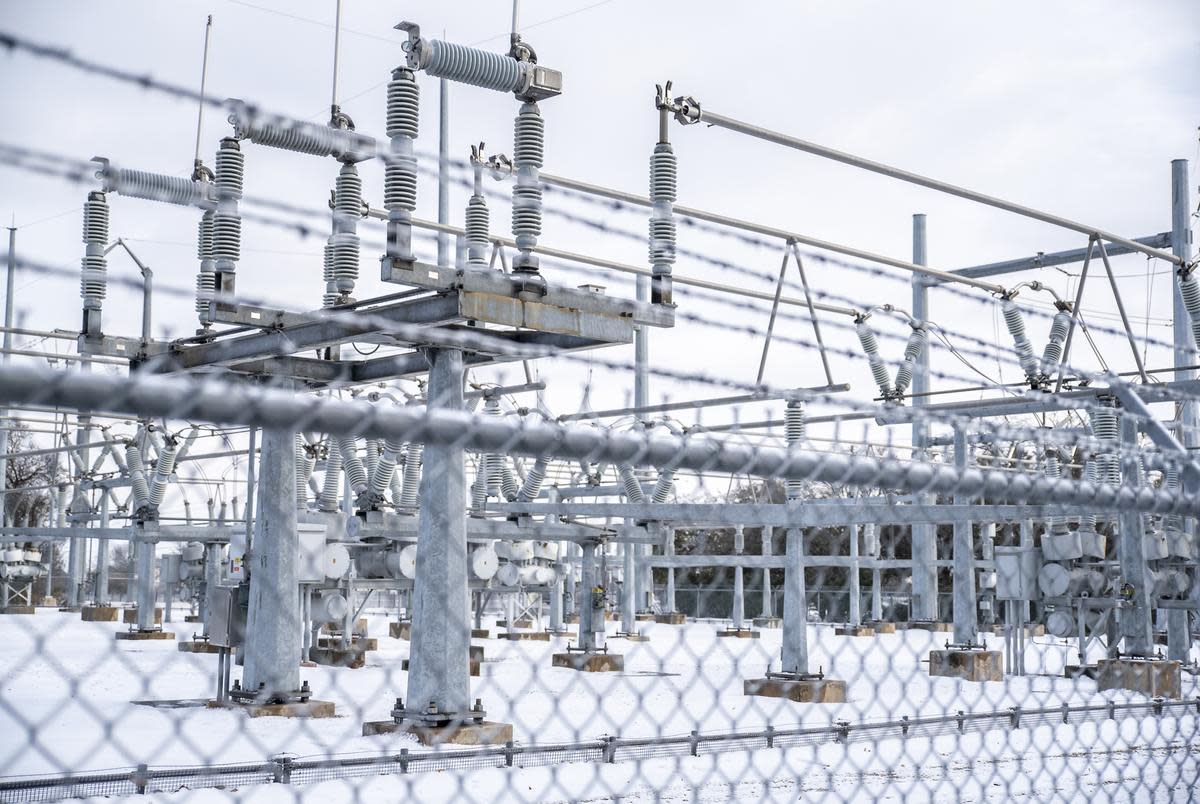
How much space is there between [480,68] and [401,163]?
24.9 inches

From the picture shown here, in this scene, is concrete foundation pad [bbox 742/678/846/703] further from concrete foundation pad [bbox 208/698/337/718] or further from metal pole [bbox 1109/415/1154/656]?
concrete foundation pad [bbox 208/698/337/718]

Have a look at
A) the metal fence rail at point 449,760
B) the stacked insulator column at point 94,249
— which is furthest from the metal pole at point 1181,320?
the stacked insulator column at point 94,249

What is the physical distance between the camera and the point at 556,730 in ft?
27.9

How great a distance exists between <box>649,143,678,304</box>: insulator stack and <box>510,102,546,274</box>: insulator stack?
0.71m

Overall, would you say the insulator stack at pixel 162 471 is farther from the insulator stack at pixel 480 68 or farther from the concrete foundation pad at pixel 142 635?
the insulator stack at pixel 480 68

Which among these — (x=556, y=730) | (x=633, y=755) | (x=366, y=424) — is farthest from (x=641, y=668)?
(x=366, y=424)

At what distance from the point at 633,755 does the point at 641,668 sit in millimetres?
8187

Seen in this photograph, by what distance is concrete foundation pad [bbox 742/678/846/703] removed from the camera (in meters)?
10.6

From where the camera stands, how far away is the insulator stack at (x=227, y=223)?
7660 millimetres

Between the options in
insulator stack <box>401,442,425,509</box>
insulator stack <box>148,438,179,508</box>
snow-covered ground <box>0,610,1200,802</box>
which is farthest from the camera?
insulator stack <box>148,438,179,508</box>

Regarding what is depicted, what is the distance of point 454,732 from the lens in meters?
7.40

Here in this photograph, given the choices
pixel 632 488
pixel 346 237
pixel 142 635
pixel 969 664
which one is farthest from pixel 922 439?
A: pixel 142 635

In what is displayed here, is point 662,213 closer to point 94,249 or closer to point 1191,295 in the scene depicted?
point 94,249

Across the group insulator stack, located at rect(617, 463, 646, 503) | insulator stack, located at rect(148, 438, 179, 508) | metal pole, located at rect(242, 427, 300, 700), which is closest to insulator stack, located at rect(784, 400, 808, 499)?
metal pole, located at rect(242, 427, 300, 700)
